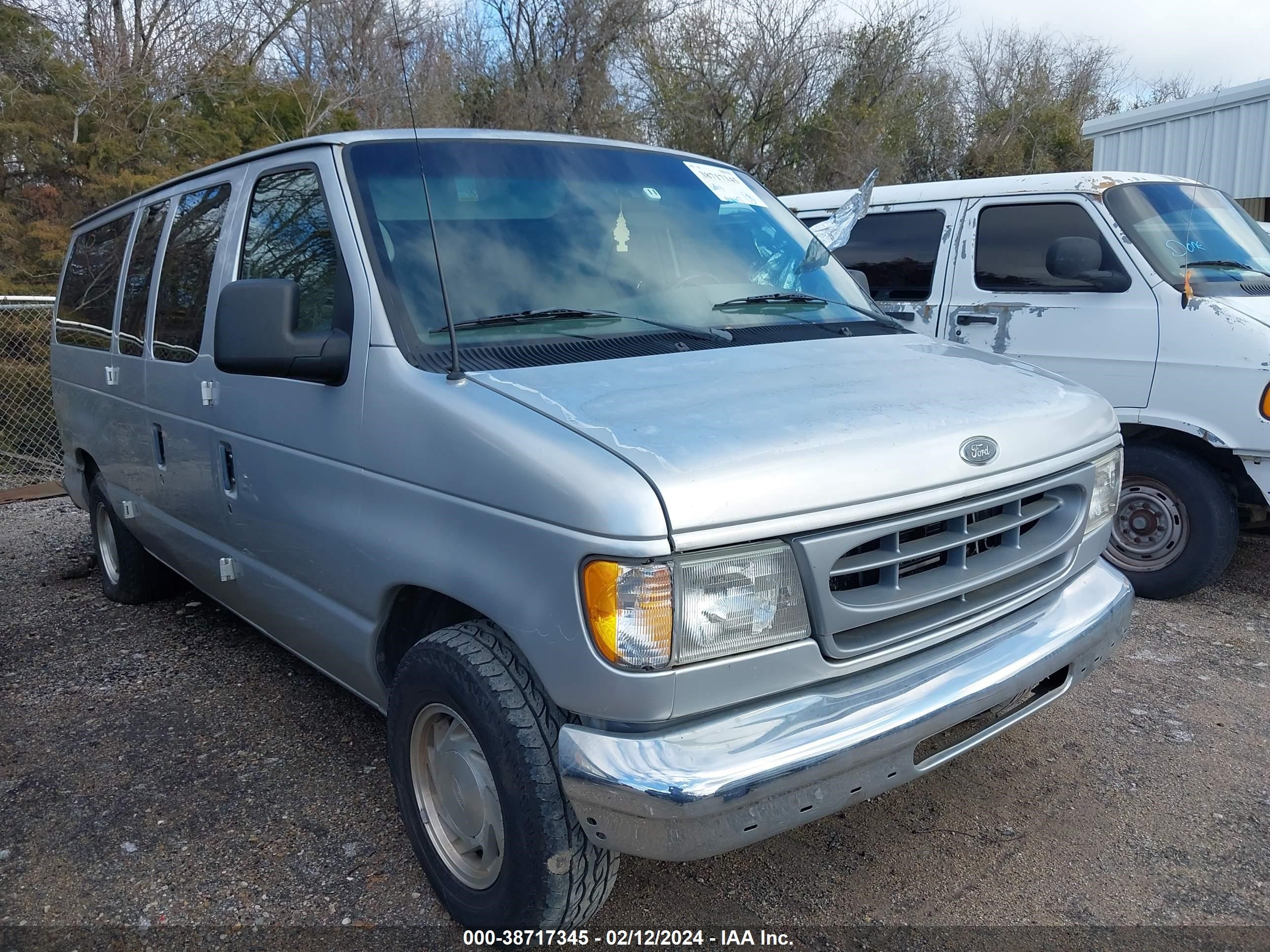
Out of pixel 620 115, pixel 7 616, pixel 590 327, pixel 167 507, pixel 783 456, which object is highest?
pixel 620 115

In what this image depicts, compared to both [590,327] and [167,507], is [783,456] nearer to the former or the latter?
[590,327]

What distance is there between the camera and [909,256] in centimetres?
602

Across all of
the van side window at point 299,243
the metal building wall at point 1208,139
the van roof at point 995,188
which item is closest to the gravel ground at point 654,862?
the van side window at point 299,243

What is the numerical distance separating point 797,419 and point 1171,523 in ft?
11.6

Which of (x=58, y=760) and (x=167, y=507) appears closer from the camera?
(x=58, y=760)

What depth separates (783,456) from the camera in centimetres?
213

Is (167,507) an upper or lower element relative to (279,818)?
upper

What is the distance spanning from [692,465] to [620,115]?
65.9ft

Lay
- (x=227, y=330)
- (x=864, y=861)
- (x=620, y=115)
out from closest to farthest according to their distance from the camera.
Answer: (x=227, y=330) → (x=864, y=861) → (x=620, y=115)

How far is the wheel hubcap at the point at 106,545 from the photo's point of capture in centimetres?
523

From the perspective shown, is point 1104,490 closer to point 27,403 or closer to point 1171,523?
point 1171,523

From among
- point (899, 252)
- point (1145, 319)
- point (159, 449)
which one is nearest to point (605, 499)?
point (159, 449)

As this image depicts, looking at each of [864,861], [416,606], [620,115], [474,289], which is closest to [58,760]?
[416,606]

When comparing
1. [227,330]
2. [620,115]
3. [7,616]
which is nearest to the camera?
[227,330]
